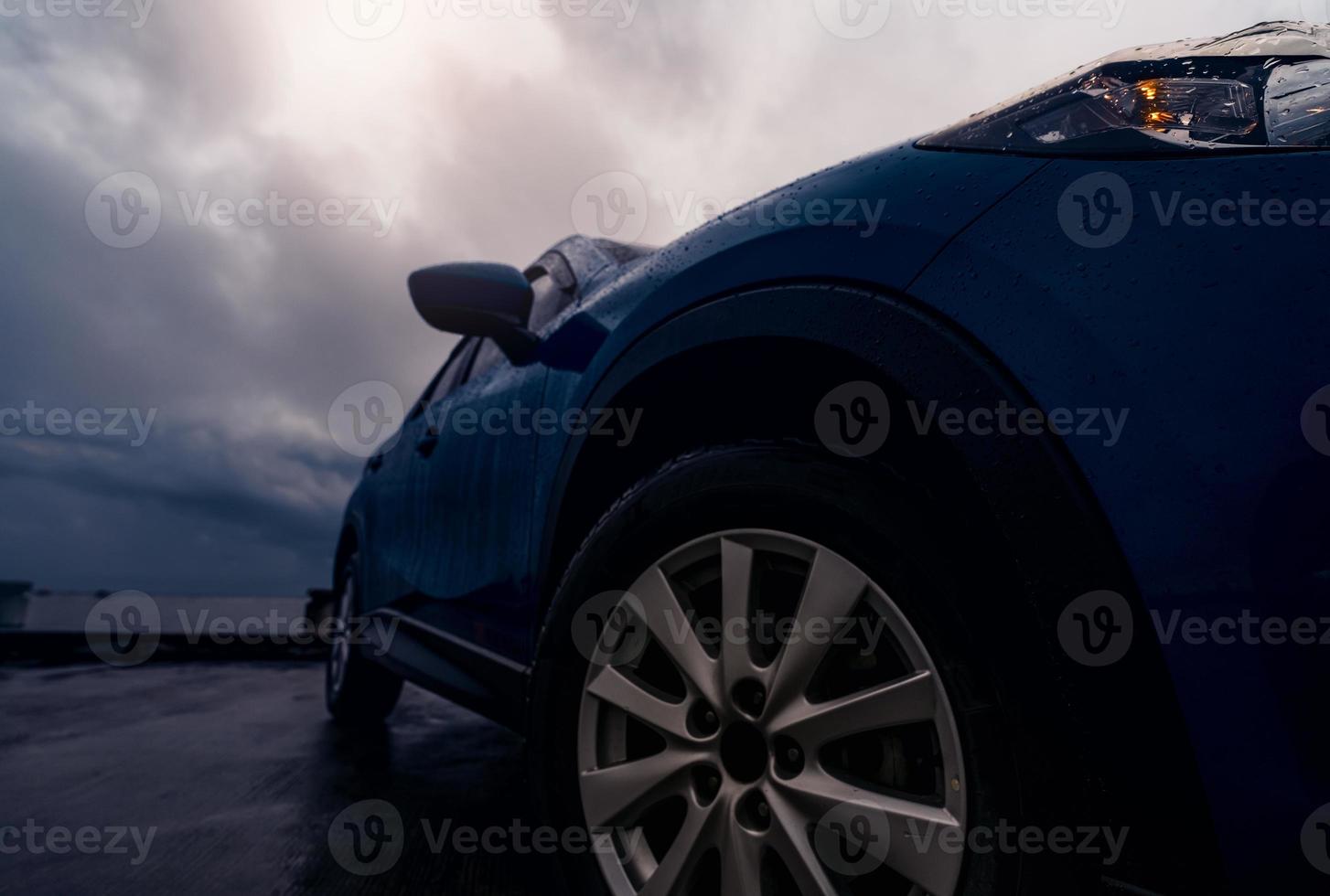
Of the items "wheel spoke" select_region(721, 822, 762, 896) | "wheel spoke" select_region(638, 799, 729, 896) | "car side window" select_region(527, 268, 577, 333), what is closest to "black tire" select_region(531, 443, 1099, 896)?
"wheel spoke" select_region(638, 799, 729, 896)

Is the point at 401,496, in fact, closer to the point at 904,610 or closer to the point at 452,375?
the point at 452,375

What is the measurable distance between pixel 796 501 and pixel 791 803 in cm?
41

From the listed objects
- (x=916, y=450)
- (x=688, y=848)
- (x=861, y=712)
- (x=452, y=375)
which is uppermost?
(x=452, y=375)

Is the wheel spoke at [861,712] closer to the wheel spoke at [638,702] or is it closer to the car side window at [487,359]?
the wheel spoke at [638,702]

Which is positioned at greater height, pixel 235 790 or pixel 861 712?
pixel 861 712

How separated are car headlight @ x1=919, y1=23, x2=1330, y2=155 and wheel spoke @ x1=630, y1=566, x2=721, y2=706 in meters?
0.81

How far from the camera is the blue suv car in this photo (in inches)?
28.4

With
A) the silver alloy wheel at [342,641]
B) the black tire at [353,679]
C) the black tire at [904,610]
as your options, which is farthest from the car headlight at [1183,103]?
the silver alloy wheel at [342,641]

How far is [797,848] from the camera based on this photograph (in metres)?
0.94

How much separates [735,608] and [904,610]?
25 cm

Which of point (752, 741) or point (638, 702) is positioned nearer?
point (752, 741)

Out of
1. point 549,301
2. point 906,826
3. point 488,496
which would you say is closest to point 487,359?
point 549,301

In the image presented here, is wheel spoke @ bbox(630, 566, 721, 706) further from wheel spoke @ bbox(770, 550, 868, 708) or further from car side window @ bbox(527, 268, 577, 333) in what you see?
car side window @ bbox(527, 268, 577, 333)

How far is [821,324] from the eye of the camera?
1.04 metres
